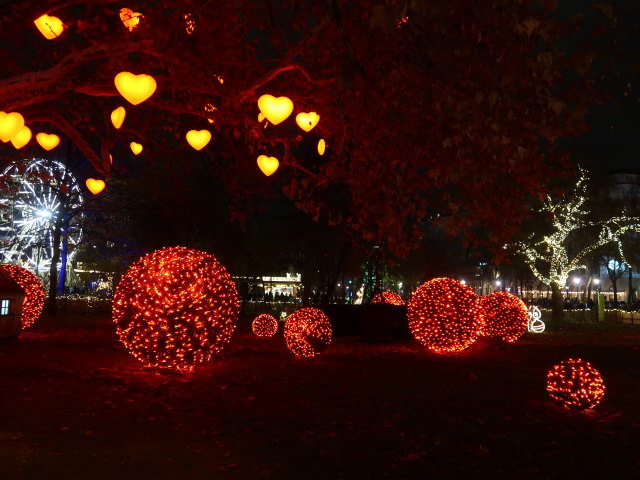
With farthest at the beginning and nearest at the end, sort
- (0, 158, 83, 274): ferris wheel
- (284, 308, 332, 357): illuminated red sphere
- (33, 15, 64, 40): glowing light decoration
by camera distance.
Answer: (0, 158, 83, 274): ferris wheel → (284, 308, 332, 357): illuminated red sphere → (33, 15, 64, 40): glowing light decoration

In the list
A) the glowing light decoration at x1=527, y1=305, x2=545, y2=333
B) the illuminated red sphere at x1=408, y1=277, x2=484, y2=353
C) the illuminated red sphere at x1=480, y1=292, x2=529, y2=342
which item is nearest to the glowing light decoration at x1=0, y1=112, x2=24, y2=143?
the illuminated red sphere at x1=408, y1=277, x2=484, y2=353

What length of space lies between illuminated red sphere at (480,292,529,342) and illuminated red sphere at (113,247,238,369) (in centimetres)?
1159

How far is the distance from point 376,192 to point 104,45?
5.47 metres

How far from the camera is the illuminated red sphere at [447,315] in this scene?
618 inches

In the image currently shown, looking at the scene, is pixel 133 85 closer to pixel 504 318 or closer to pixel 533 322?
pixel 504 318

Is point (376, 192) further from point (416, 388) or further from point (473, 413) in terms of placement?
point (473, 413)

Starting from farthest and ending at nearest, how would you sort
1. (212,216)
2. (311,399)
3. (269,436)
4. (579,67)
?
(212,216), (311,399), (269,436), (579,67)

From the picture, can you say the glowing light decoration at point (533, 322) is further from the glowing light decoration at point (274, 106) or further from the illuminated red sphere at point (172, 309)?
the glowing light decoration at point (274, 106)

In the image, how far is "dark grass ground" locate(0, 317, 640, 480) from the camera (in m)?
5.88

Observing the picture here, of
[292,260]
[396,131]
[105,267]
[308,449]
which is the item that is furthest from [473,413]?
[105,267]

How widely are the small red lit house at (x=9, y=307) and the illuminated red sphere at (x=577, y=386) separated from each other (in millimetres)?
13365

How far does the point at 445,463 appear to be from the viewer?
616 centimetres

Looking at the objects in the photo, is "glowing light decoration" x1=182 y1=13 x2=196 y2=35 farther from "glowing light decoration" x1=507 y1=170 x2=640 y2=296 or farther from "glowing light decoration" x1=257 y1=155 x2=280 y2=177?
"glowing light decoration" x1=507 y1=170 x2=640 y2=296

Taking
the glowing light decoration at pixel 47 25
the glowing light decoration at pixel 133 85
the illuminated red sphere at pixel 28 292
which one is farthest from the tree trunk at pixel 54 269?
the glowing light decoration at pixel 133 85
